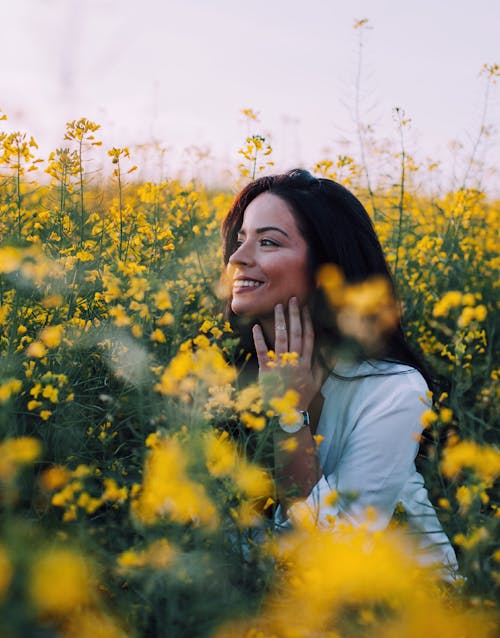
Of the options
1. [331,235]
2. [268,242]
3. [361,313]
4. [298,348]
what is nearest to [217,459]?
[298,348]

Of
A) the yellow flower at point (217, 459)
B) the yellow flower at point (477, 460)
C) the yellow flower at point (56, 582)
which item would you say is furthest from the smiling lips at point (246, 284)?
the yellow flower at point (56, 582)

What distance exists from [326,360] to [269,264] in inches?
17.5

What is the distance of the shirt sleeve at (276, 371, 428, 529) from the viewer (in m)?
2.07

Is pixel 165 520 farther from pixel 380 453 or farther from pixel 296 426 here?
pixel 380 453

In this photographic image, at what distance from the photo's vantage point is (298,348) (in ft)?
7.56

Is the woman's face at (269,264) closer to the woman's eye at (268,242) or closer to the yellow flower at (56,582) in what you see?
the woman's eye at (268,242)

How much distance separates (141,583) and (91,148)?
73.5 inches

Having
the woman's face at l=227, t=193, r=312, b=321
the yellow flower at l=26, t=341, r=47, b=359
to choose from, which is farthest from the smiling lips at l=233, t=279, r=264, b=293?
the yellow flower at l=26, t=341, r=47, b=359

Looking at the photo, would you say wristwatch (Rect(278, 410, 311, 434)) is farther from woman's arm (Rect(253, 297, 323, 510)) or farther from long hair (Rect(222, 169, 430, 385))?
long hair (Rect(222, 169, 430, 385))

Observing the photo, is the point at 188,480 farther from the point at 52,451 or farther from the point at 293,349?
the point at 293,349

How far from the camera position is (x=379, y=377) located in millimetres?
2311

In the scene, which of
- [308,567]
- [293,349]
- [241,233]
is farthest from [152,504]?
[241,233]

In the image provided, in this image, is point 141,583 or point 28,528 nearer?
point 141,583

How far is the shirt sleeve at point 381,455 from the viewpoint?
6.79 feet
